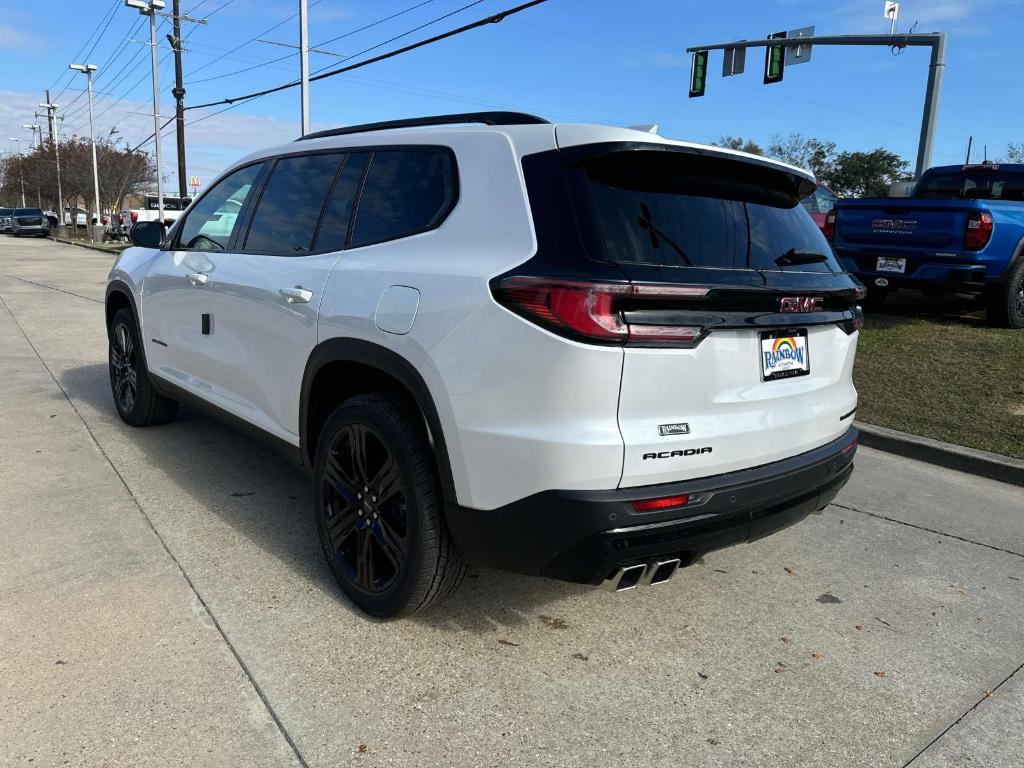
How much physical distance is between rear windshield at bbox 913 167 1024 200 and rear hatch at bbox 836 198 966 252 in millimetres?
886

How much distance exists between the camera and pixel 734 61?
20672 millimetres

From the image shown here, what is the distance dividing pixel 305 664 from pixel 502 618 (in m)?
0.77

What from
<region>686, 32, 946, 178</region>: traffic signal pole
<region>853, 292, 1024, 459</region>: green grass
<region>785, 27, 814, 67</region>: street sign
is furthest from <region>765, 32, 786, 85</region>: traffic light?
<region>853, 292, 1024, 459</region>: green grass

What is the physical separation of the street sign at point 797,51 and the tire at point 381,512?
1958 centimetres

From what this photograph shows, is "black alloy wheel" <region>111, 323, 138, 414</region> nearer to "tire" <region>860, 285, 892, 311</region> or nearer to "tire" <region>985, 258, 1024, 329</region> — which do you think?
"tire" <region>860, 285, 892, 311</region>

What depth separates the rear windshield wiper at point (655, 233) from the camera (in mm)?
2498

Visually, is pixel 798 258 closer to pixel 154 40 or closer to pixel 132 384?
pixel 132 384

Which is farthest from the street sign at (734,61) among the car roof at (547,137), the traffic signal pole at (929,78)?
the car roof at (547,137)

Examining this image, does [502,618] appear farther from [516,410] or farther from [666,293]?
[666,293]

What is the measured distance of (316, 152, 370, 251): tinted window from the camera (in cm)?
329

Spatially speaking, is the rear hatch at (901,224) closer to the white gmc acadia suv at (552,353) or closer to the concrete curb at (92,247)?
the white gmc acadia suv at (552,353)

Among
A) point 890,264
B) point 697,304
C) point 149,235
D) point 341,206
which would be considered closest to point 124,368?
point 149,235

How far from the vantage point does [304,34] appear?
2228 centimetres

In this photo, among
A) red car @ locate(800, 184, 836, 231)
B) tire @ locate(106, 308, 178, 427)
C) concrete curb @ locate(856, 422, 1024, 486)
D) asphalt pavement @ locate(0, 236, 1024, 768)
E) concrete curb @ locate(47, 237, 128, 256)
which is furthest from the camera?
concrete curb @ locate(47, 237, 128, 256)
